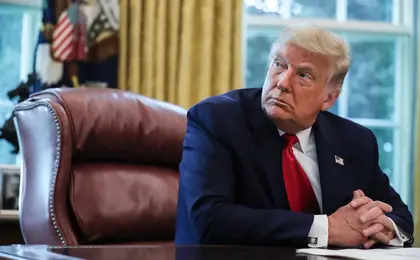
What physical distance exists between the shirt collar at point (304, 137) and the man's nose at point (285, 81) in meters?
0.12

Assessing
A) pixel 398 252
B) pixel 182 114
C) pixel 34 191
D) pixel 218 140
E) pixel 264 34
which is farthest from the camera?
pixel 264 34

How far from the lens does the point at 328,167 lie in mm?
2070

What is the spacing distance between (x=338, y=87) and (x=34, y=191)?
3.16ft

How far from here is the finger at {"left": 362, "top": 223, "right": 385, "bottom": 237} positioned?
6.05 ft

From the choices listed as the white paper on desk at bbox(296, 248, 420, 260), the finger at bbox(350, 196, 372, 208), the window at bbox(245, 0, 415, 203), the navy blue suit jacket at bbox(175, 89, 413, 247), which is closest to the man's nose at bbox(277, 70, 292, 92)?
the navy blue suit jacket at bbox(175, 89, 413, 247)

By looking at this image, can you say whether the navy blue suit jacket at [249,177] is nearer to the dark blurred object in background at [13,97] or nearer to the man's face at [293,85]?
the man's face at [293,85]

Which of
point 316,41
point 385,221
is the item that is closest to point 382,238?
point 385,221

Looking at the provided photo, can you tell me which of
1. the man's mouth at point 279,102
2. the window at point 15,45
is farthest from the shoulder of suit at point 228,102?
the window at point 15,45

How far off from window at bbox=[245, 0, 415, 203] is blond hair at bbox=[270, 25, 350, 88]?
2.14 m

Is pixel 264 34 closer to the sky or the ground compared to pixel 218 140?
closer to the sky

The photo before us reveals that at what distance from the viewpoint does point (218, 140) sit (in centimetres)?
199

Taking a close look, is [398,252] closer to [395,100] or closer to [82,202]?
[82,202]

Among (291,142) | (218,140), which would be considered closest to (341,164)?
(291,142)

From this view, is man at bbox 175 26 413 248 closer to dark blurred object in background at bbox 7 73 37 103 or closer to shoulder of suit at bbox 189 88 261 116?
shoulder of suit at bbox 189 88 261 116
